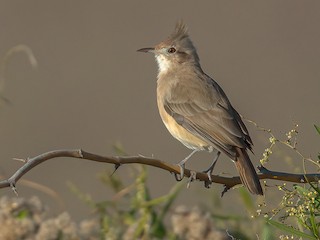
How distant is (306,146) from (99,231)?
27.5 feet

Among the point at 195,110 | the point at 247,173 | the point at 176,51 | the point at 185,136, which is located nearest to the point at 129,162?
the point at 247,173

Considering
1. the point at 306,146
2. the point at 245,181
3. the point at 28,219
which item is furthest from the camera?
the point at 306,146

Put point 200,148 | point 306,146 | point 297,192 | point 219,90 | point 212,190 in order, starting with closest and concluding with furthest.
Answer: point 297,192
point 212,190
point 200,148
point 219,90
point 306,146

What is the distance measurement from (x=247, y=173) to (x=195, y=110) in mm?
1333

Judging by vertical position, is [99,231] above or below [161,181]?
above

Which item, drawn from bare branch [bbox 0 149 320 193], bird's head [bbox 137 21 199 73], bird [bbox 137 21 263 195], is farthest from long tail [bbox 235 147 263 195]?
bird's head [bbox 137 21 199 73]

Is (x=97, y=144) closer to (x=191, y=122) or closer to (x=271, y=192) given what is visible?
(x=191, y=122)

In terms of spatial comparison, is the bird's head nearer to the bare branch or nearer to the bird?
the bird

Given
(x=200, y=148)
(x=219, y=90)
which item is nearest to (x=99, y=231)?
(x=200, y=148)

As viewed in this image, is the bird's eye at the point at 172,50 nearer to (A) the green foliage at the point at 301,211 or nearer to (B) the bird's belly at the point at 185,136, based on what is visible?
(B) the bird's belly at the point at 185,136

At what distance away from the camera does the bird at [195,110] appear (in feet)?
18.8

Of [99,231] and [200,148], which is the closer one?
[99,231]

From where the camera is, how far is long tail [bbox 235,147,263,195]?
4.92 meters

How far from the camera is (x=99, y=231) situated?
14.2 ft
